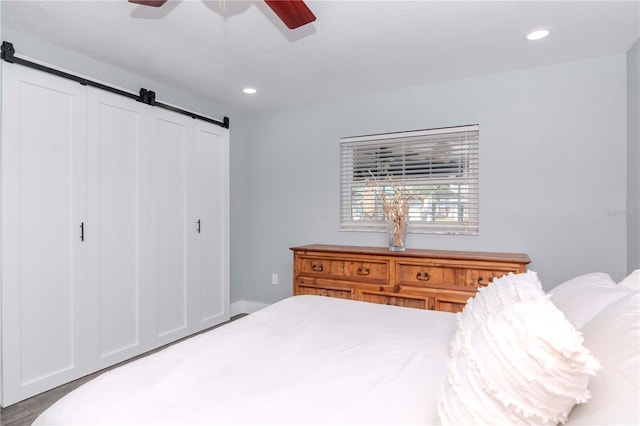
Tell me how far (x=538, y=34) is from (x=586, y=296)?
6.37ft

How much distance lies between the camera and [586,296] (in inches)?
48.3

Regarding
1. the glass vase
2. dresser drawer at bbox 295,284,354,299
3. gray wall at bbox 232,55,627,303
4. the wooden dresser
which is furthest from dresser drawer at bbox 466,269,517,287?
dresser drawer at bbox 295,284,354,299

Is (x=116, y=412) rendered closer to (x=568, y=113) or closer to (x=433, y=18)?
(x=433, y=18)

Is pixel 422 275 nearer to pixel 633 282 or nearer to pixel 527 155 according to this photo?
pixel 527 155

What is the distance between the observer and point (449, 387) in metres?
0.87

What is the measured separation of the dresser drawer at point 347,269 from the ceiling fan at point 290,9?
2000 mm

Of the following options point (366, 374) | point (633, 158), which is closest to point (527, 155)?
point (633, 158)

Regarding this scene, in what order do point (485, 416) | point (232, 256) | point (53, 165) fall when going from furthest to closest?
1. point (232, 256)
2. point (53, 165)
3. point (485, 416)

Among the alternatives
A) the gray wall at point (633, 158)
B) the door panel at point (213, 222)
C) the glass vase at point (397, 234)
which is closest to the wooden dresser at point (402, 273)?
the glass vase at point (397, 234)

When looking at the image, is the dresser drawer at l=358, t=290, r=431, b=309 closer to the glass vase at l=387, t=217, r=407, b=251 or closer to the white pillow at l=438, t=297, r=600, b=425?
the glass vase at l=387, t=217, r=407, b=251

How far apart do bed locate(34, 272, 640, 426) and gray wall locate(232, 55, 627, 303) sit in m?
1.77

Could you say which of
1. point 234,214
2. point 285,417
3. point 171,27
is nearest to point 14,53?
point 171,27

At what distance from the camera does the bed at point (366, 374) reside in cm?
79

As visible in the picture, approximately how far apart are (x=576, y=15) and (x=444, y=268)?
1.83 metres
